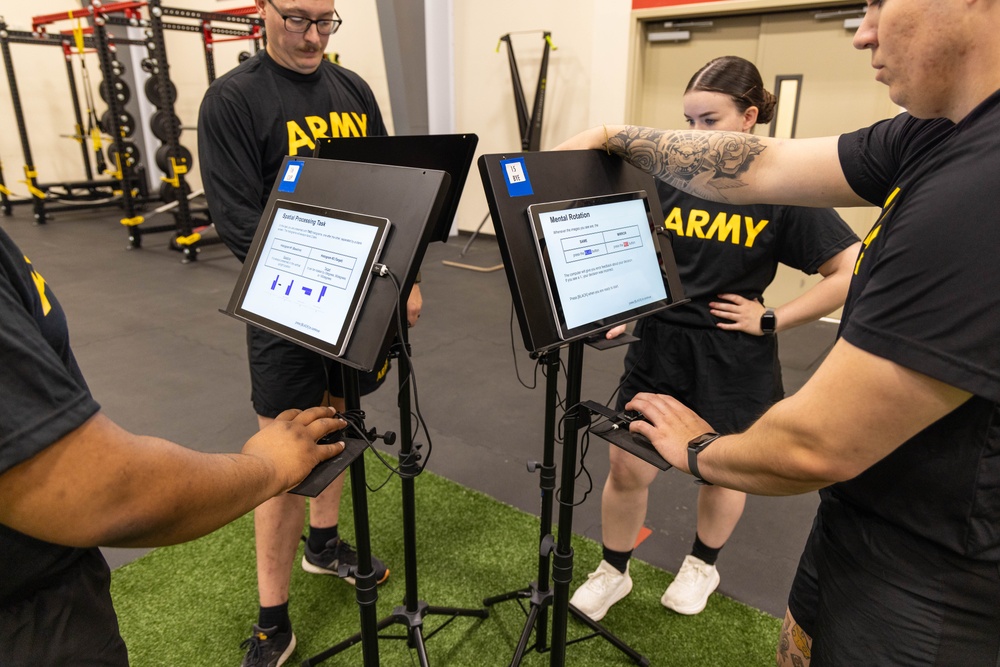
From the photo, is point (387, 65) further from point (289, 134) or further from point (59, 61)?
point (59, 61)

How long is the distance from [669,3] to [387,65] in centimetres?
265

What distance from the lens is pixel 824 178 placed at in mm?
1119

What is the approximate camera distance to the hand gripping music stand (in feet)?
A: 3.24

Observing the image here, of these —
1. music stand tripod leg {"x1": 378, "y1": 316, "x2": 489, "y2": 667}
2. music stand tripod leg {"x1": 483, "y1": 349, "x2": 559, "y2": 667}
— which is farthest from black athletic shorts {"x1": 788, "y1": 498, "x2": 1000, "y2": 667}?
music stand tripod leg {"x1": 378, "y1": 316, "x2": 489, "y2": 667}

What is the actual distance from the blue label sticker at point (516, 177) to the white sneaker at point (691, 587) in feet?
4.33

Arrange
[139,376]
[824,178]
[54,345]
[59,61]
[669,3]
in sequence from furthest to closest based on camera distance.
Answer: [59,61]
[669,3]
[139,376]
[824,178]
[54,345]

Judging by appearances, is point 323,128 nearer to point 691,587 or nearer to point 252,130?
point 252,130

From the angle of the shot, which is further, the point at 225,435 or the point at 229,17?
the point at 229,17

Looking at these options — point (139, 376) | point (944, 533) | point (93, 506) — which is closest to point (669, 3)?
point (139, 376)

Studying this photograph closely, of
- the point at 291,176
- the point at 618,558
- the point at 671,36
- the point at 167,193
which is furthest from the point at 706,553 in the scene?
the point at 167,193

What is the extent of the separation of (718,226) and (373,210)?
0.96 meters

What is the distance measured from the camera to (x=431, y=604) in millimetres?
1817

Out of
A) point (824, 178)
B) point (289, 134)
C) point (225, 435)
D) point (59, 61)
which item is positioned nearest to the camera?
point (824, 178)

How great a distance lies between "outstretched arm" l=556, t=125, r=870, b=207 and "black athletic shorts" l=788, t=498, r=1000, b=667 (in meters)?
0.57
